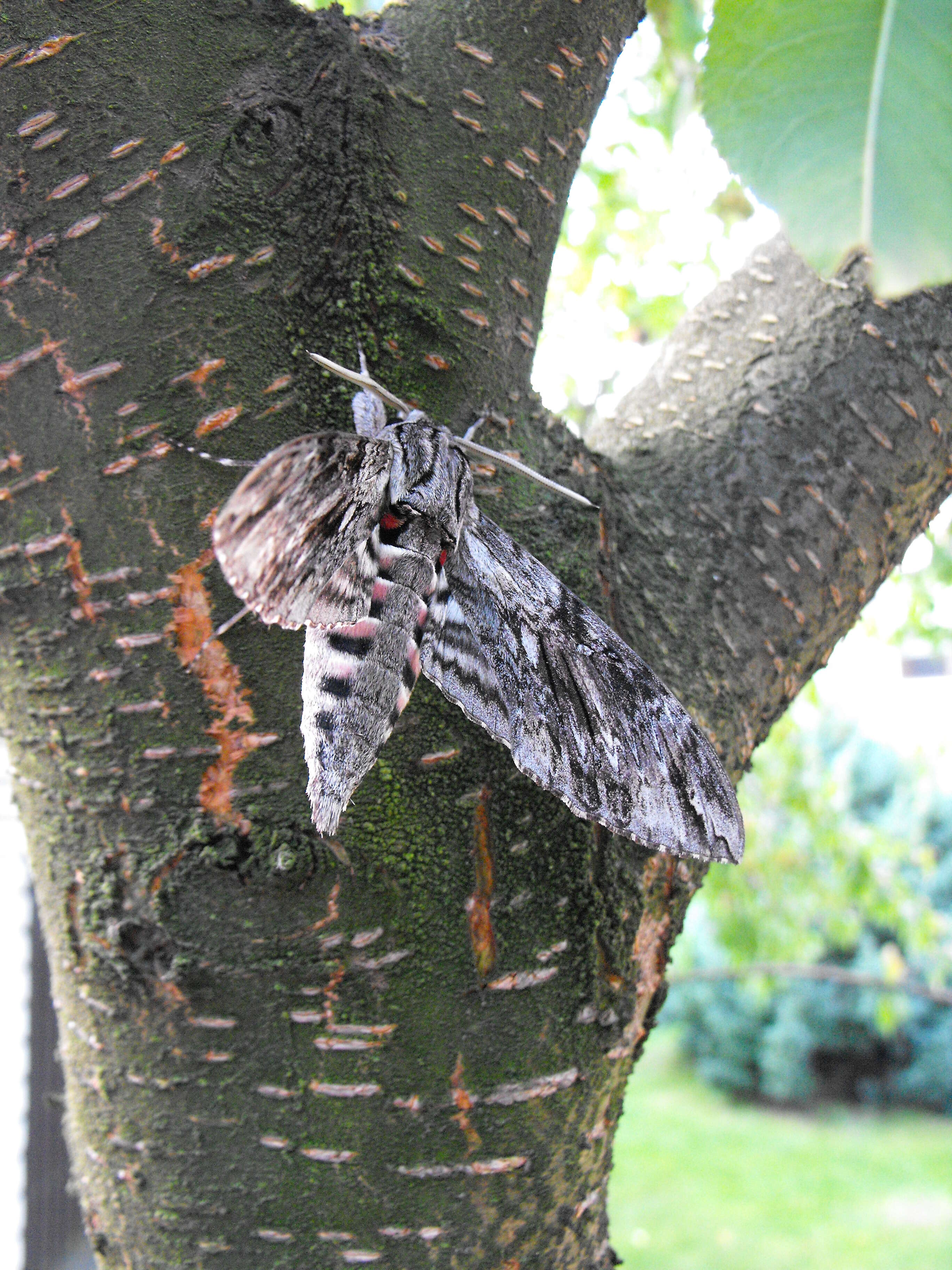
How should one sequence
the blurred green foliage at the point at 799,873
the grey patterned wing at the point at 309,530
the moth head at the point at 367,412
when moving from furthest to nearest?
the blurred green foliage at the point at 799,873 < the moth head at the point at 367,412 < the grey patterned wing at the point at 309,530

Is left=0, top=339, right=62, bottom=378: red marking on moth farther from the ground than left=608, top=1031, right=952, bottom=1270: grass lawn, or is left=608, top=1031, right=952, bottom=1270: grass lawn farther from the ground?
left=0, top=339, right=62, bottom=378: red marking on moth

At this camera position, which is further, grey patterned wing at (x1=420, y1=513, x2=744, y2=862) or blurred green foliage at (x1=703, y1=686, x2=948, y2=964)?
blurred green foliage at (x1=703, y1=686, x2=948, y2=964)

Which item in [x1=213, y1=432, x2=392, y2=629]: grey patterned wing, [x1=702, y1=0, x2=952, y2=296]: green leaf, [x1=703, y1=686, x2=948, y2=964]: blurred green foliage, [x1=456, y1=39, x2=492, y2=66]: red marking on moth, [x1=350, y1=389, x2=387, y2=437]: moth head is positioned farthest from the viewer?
[x1=703, y1=686, x2=948, y2=964]: blurred green foliage

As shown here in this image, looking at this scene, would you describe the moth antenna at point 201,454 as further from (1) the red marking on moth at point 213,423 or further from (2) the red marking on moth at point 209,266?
(2) the red marking on moth at point 209,266

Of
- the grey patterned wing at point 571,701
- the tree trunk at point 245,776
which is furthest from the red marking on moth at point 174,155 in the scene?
the grey patterned wing at point 571,701

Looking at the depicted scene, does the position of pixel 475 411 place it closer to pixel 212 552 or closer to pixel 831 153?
pixel 212 552

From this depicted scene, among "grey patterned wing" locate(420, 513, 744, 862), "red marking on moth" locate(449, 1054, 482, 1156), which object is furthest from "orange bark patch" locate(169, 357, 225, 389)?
"red marking on moth" locate(449, 1054, 482, 1156)

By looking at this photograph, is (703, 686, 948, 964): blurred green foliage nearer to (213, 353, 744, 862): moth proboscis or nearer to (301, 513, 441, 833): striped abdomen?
(213, 353, 744, 862): moth proboscis

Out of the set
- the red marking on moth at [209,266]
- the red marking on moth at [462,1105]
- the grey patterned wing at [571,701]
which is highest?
the red marking on moth at [209,266]
